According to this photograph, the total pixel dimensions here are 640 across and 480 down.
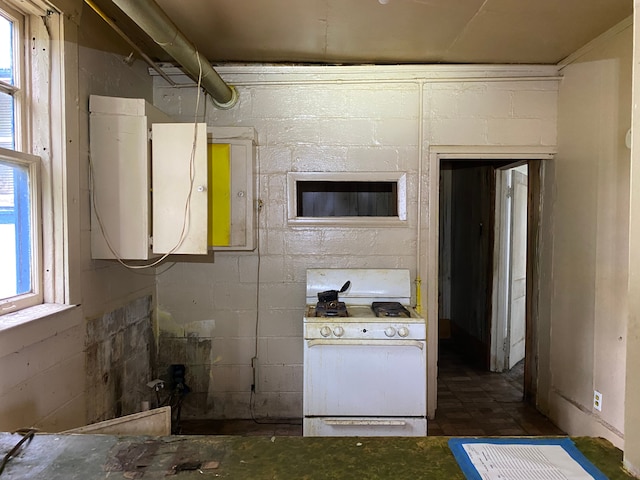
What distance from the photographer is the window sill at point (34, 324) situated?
1.40 meters

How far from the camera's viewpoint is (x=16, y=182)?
162cm

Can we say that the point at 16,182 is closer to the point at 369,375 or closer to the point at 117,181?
the point at 117,181

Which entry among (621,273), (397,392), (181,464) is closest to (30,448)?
(181,464)

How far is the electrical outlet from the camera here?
2.29 metres

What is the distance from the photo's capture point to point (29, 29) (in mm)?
1692

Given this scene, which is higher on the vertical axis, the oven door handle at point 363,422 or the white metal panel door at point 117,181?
the white metal panel door at point 117,181

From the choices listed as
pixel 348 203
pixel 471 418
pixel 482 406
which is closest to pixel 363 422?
pixel 471 418

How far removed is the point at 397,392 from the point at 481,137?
1877mm

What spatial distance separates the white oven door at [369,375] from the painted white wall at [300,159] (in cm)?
75

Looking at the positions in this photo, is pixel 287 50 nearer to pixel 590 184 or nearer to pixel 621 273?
pixel 590 184

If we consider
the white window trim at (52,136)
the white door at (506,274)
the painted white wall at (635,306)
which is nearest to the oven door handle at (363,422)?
the painted white wall at (635,306)

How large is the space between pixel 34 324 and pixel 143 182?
827 millimetres

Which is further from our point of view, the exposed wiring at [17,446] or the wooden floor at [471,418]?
the wooden floor at [471,418]

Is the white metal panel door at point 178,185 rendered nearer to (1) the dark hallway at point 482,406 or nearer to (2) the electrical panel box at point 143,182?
(2) the electrical panel box at point 143,182
